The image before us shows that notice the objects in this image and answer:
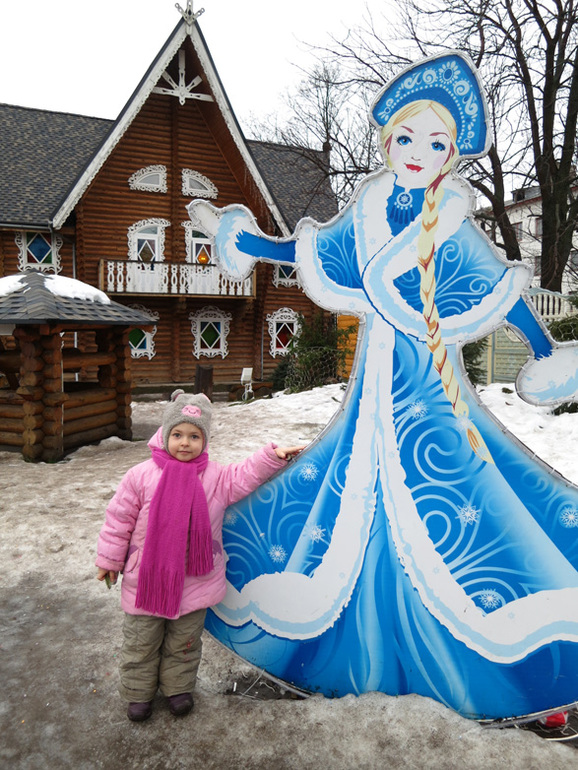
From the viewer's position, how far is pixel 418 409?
226cm

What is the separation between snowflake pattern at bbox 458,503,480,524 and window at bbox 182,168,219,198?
14434mm

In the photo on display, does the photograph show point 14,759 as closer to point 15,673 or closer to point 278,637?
point 15,673

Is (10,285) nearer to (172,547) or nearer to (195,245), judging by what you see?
(172,547)

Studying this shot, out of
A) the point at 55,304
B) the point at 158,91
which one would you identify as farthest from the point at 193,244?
the point at 55,304

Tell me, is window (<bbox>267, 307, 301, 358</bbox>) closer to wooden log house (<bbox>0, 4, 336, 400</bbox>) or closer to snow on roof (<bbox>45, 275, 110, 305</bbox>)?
wooden log house (<bbox>0, 4, 336, 400</bbox>)

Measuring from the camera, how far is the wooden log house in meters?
13.5

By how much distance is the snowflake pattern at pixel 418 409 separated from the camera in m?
2.25

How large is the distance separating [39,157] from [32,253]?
3.78 m

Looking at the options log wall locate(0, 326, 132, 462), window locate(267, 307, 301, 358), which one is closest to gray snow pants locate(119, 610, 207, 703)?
log wall locate(0, 326, 132, 462)

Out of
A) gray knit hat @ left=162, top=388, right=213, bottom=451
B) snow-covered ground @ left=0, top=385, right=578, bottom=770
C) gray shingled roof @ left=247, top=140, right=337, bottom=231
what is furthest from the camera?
gray shingled roof @ left=247, top=140, right=337, bottom=231

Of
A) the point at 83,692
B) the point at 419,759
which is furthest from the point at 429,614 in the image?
the point at 83,692

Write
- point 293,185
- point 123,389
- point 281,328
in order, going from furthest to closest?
point 293,185 < point 281,328 < point 123,389

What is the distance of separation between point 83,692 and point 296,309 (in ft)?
48.4

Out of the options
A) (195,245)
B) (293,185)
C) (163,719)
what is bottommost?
(163,719)
